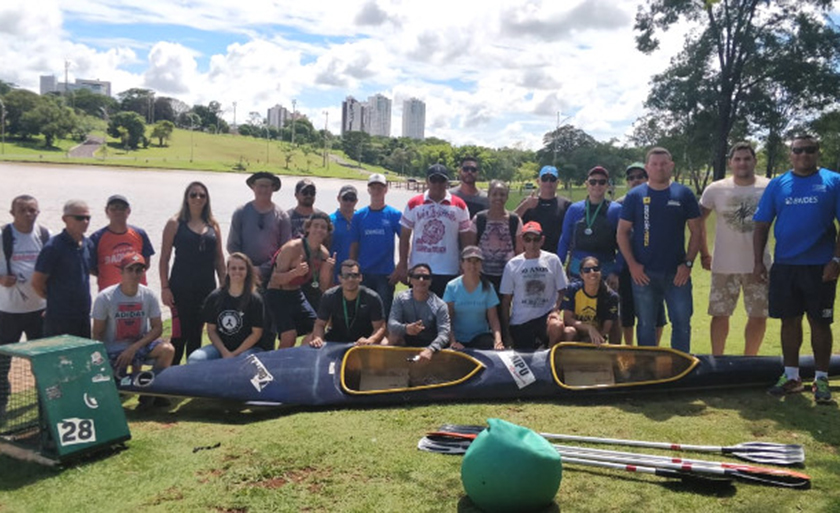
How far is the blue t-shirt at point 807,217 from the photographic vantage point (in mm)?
4652

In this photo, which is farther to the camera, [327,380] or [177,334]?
[177,334]

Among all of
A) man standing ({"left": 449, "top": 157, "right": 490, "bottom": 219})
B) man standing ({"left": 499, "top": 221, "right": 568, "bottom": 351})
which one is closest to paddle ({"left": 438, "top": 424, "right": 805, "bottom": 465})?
man standing ({"left": 499, "top": 221, "right": 568, "bottom": 351})

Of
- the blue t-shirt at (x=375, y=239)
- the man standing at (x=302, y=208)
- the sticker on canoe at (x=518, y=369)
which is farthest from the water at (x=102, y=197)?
the sticker on canoe at (x=518, y=369)

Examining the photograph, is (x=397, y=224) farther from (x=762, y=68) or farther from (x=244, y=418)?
(x=762, y=68)

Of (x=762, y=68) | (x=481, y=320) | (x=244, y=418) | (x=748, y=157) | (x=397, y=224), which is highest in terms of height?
(x=762, y=68)

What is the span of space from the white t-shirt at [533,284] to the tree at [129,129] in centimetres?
9317

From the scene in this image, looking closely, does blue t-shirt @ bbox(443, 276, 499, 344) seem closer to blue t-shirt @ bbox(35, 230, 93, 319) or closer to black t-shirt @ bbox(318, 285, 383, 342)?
black t-shirt @ bbox(318, 285, 383, 342)

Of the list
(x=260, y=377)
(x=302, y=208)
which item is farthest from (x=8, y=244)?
(x=302, y=208)

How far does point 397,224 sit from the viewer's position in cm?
679

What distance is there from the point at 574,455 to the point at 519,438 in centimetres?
85

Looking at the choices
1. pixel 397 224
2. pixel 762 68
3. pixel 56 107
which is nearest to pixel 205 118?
pixel 56 107

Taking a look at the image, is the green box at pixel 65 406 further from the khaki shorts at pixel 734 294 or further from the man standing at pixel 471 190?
the khaki shorts at pixel 734 294

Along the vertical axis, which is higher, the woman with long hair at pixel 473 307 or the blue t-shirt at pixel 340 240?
the blue t-shirt at pixel 340 240

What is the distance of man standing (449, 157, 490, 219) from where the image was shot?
6.67 metres
